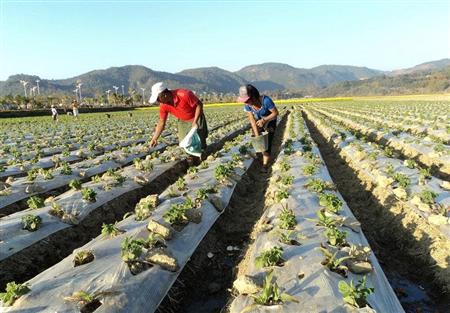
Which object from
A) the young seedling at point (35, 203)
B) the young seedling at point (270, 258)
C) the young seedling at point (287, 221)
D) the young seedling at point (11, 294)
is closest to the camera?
the young seedling at point (11, 294)

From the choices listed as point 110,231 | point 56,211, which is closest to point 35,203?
point 56,211

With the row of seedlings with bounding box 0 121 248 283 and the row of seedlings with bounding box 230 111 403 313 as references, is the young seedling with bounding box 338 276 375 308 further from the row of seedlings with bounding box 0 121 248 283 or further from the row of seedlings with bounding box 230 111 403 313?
the row of seedlings with bounding box 0 121 248 283

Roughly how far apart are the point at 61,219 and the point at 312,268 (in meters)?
4.31

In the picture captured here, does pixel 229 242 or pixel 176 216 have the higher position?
pixel 176 216

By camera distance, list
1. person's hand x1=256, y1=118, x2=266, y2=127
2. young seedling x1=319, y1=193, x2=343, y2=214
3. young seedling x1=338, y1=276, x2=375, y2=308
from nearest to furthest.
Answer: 1. young seedling x1=338, y1=276, x2=375, y2=308
2. young seedling x1=319, y1=193, x2=343, y2=214
3. person's hand x1=256, y1=118, x2=266, y2=127

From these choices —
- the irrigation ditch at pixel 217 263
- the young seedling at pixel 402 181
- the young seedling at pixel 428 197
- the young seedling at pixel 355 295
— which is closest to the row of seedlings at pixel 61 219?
the irrigation ditch at pixel 217 263

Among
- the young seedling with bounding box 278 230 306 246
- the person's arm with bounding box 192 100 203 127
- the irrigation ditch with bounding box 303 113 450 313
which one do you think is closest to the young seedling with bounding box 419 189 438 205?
the irrigation ditch with bounding box 303 113 450 313

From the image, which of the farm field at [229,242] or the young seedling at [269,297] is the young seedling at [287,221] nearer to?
the farm field at [229,242]

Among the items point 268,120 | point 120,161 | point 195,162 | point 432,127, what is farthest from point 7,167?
point 432,127

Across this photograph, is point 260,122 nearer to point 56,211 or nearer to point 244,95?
point 244,95

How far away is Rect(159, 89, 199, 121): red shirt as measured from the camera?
9555 millimetres

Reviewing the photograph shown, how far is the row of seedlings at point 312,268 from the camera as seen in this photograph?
11.7ft

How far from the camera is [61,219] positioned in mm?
6562

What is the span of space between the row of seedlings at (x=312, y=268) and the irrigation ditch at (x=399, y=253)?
644 mm
